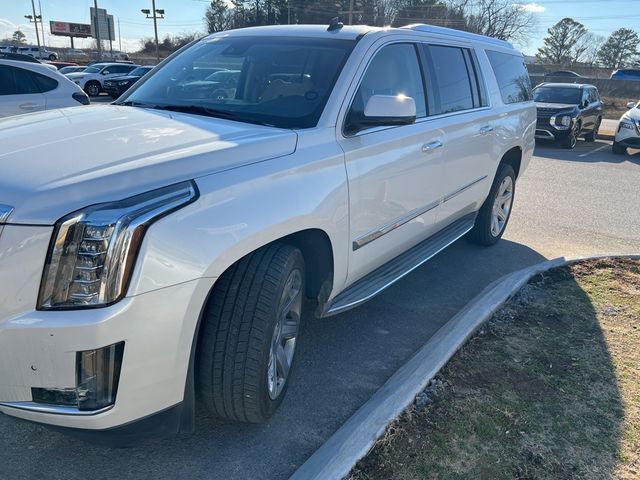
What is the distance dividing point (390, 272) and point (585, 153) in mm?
12291

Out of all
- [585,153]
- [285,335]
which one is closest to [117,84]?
[585,153]

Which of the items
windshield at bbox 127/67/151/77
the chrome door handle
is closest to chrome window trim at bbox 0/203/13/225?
the chrome door handle

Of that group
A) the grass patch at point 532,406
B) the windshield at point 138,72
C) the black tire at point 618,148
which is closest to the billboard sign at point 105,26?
the windshield at point 138,72

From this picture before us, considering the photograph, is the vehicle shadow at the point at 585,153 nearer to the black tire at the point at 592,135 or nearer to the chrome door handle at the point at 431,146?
the black tire at the point at 592,135

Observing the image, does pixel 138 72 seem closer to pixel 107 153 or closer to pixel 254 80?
pixel 254 80

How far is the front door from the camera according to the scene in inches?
123

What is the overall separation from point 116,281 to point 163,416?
2.07 ft

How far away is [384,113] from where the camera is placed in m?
3.05

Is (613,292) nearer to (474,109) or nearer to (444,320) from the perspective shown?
(444,320)

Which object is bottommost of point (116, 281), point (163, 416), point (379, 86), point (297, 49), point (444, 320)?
point (444, 320)

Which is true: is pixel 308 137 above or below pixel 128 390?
above

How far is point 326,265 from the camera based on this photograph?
121 inches

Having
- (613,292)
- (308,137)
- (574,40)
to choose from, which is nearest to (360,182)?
(308,137)

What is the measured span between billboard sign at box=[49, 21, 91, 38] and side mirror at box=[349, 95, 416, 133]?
95733 mm
